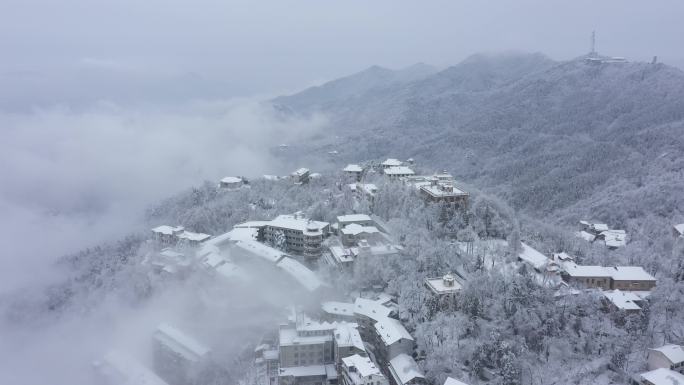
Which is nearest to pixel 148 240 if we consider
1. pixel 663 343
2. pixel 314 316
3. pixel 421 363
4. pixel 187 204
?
pixel 187 204

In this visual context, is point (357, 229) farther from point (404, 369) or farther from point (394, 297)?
point (404, 369)

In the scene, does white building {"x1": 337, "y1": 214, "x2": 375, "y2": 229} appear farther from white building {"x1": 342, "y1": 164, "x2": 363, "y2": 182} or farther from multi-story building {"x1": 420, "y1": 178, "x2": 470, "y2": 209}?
white building {"x1": 342, "y1": 164, "x2": 363, "y2": 182}

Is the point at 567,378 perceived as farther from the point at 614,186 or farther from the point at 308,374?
the point at 614,186

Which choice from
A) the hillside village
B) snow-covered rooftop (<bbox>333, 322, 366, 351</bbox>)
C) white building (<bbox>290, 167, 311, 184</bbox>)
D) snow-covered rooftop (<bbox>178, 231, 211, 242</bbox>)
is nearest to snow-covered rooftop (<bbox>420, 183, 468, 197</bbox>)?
the hillside village

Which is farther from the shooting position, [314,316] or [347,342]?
[314,316]

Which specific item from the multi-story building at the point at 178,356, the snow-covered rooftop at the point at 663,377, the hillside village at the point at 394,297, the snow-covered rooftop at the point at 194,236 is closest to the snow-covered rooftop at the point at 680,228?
the hillside village at the point at 394,297
